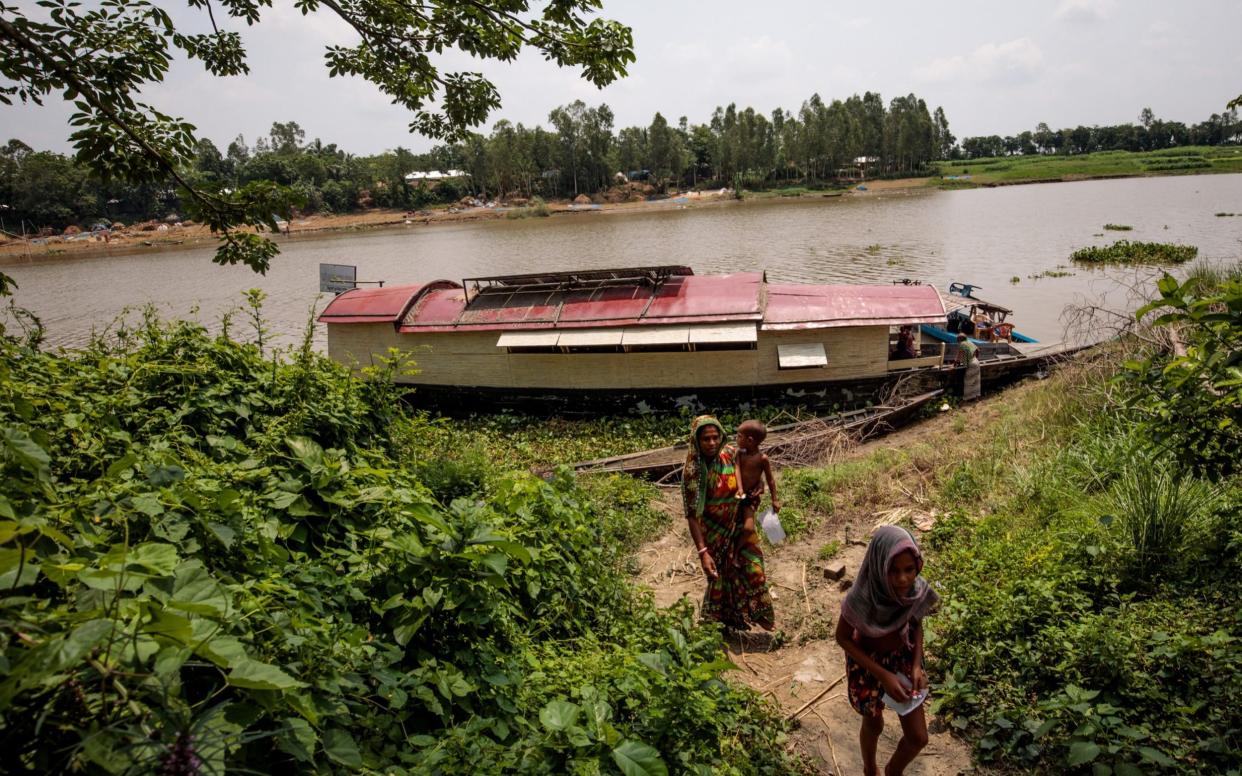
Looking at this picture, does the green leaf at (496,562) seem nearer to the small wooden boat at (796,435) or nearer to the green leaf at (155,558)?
the green leaf at (155,558)

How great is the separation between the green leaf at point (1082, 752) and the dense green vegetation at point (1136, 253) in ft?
88.3

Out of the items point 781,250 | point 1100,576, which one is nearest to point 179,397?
point 1100,576

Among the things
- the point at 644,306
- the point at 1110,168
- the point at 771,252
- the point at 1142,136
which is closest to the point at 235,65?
the point at 644,306

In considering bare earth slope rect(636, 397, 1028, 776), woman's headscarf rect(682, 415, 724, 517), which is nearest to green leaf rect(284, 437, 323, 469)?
woman's headscarf rect(682, 415, 724, 517)

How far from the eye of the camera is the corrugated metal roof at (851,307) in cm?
1041

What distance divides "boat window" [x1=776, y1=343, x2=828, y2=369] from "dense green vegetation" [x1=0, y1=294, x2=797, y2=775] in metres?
5.97

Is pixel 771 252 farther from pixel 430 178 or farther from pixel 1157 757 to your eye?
pixel 430 178

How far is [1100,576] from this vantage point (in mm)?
4332

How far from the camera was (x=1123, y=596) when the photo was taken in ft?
13.8

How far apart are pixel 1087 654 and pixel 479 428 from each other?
973 cm

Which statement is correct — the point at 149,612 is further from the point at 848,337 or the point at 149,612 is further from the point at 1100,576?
the point at 848,337

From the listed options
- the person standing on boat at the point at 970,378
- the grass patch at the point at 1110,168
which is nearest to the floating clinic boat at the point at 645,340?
the person standing on boat at the point at 970,378

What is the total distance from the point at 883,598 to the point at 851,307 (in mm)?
8343

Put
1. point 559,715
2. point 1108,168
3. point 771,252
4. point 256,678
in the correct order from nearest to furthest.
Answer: point 256,678, point 559,715, point 771,252, point 1108,168
